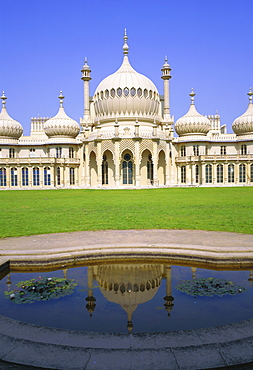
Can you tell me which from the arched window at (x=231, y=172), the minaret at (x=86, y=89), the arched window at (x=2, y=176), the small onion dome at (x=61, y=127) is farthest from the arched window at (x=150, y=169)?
the arched window at (x=2, y=176)

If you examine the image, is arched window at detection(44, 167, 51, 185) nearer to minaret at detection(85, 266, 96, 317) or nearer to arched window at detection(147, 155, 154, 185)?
arched window at detection(147, 155, 154, 185)

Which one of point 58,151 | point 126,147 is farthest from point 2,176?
point 126,147

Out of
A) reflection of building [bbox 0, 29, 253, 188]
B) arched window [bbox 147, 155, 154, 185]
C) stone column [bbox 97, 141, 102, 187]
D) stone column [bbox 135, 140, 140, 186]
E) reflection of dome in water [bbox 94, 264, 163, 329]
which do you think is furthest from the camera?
arched window [bbox 147, 155, 154, 185]

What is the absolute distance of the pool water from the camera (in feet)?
20.0

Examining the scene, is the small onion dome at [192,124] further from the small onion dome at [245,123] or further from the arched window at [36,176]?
the arched window at [36,176]

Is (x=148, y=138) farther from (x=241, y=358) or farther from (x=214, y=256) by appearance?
(x=241, y=358)

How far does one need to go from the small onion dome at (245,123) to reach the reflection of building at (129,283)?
6140 centimetres

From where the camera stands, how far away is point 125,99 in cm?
5991

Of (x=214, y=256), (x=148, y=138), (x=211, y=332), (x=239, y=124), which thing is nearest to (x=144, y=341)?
(x=211, y=332)

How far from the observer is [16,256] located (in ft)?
30.2

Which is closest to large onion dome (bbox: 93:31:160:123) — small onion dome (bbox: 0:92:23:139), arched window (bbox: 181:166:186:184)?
arched window (bbox: 181:166:186:184)

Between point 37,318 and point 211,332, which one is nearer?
point 211,332

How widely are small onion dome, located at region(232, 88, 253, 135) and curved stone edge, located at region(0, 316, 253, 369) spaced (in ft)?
212

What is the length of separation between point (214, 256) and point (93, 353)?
5.04m
